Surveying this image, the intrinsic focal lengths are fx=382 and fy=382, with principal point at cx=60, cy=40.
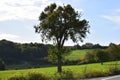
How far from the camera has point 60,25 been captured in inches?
1848

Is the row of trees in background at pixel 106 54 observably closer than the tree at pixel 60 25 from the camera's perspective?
No

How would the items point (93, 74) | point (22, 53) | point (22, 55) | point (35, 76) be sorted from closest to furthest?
point (35, 76), point (93, 74), point (22, 53), point (22, 55)

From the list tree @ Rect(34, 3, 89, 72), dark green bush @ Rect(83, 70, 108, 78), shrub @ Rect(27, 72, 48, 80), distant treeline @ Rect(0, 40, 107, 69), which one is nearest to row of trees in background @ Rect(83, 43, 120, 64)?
distant treeline @ Rect(0, 40, 107, 69)

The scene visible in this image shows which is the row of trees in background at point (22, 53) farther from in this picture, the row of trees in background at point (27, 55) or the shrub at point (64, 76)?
the shrub at point (64, 76)

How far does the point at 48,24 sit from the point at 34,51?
83052mm

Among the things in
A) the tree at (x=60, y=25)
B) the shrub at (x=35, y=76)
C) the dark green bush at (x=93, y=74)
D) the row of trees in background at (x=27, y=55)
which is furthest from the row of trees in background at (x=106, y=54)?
the shrub at (x=35, y=76)

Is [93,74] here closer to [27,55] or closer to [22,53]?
→ [22,53]

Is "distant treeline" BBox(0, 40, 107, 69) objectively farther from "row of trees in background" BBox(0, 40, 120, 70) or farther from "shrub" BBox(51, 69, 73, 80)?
"shrub" BBox(51, 69, 73, 80)

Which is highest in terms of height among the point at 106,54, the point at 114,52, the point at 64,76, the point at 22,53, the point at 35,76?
the point at 22,53

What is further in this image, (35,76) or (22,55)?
(22,55)

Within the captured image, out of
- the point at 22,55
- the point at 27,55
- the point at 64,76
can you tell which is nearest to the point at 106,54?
the point at 22,55

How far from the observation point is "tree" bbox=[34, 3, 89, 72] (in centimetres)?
4681

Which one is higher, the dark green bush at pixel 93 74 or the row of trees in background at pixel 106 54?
the row of trees in background at pixel 106 54

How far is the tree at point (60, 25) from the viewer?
4681cm
